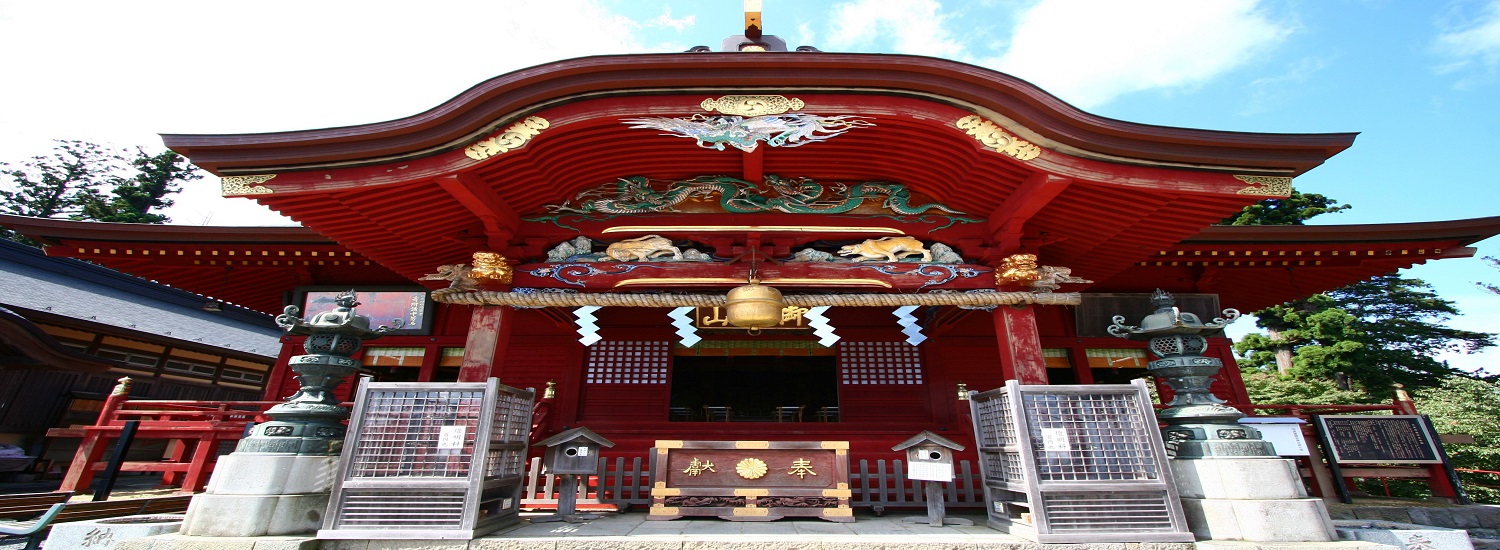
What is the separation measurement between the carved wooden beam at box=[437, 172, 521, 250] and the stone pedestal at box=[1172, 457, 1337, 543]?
21.8 feet

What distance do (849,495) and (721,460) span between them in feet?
4.04

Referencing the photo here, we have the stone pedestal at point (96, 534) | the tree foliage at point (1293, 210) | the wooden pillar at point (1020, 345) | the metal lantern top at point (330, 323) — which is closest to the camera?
the stone pedestal at point (96, 534)

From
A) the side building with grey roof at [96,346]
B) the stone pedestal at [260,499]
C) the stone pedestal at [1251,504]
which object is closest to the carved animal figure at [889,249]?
the stone pedestal at [1251,504]

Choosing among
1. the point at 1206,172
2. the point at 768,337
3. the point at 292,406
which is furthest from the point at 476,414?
the point at 1206,172

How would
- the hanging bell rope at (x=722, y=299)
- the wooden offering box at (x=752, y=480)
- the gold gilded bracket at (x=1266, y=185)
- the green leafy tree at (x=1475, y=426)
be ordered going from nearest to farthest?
the gold gilded bracket at (x=1266, y=185), the wooden offering box at (x=752, y=480), the hanging bell rope at (x=722, y=299), the green leafy tree at (x=1475, y=426)

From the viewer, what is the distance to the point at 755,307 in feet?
19.7

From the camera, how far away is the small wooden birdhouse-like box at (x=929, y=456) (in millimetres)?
5438

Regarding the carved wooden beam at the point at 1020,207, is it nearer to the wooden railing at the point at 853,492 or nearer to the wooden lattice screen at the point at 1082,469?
the wooden lattice screen at the point at 1082,469

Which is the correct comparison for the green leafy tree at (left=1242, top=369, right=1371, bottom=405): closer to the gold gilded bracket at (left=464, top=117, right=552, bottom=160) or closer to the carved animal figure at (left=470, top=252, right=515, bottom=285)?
the carved animal figure at (left=470, top=252, right=515, bottom=285)

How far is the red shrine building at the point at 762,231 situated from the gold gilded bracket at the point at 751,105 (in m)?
0.03

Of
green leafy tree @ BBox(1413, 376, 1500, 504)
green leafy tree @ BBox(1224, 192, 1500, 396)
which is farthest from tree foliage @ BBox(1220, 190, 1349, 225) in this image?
green leafy tree @ BBox(1413, 376, 1500, 504)

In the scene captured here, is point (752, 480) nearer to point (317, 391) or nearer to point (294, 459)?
point (294, 459)

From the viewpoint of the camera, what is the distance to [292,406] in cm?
498

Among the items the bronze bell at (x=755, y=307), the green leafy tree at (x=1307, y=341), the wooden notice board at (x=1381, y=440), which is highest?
the green leafy tree at (x=1307, y=341)
